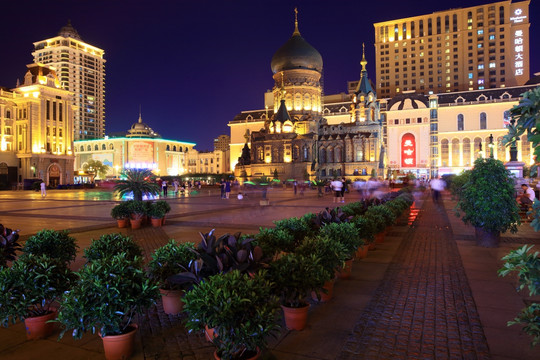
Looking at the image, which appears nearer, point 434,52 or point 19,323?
point 19,323

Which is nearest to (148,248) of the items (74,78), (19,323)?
(19,323)

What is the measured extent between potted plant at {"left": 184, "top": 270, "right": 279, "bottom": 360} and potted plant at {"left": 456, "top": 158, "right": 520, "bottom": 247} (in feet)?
27.9

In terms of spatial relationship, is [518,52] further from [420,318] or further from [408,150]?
[420,318]

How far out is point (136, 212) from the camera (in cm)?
1366

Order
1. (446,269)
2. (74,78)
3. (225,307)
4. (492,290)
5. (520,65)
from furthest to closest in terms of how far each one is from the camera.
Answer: (74,78), (520,65), (446,269), (492,290), (225,307)

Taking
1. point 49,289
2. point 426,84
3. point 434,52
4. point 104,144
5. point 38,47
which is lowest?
point 49,289

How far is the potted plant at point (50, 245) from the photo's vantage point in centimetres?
627

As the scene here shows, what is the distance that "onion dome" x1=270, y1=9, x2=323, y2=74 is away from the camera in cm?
7238

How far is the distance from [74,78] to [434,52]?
116 metres

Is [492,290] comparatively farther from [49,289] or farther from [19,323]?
[19,323]

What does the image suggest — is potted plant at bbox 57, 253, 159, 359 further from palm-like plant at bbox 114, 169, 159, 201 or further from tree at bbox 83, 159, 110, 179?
tree at bbox 83, 159, 110, 179

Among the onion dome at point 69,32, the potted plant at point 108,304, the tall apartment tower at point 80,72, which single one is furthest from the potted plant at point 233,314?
the onion dome at point 69,32

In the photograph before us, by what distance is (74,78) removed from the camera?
12225cm

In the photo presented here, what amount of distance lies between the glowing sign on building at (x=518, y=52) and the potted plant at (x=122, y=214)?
381ft
